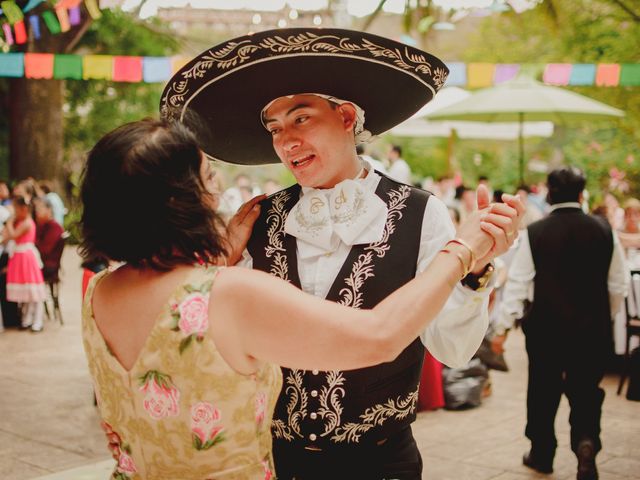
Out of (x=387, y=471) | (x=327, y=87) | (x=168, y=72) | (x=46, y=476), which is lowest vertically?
(x=46, y=476)

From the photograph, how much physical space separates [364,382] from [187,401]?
0.65 m

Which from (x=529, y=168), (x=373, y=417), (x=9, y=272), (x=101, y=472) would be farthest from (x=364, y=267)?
(x=529, y=168)

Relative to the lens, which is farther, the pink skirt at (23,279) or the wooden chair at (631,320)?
the pink skirt at (23,279)

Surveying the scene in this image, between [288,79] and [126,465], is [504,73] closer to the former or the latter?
[288,79]

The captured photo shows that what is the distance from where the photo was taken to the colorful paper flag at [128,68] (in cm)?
1102

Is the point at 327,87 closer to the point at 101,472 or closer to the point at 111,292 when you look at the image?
the point at 111,292

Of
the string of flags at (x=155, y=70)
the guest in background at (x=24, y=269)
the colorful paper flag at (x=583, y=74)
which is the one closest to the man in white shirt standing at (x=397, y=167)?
the string of flags at (x=155, y=70)

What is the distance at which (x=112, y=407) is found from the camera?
5.31ft

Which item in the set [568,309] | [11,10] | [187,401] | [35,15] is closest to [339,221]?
[187,401]

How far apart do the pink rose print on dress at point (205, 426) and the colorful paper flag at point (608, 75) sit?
35.4 ft

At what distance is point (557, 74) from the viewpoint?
37.7 ft

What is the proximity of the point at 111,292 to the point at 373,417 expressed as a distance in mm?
791

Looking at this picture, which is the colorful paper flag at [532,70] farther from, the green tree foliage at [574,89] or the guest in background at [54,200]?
the guest in background at [54,200]

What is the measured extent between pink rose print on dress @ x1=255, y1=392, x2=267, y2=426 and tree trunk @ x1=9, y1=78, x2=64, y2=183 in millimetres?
14749
